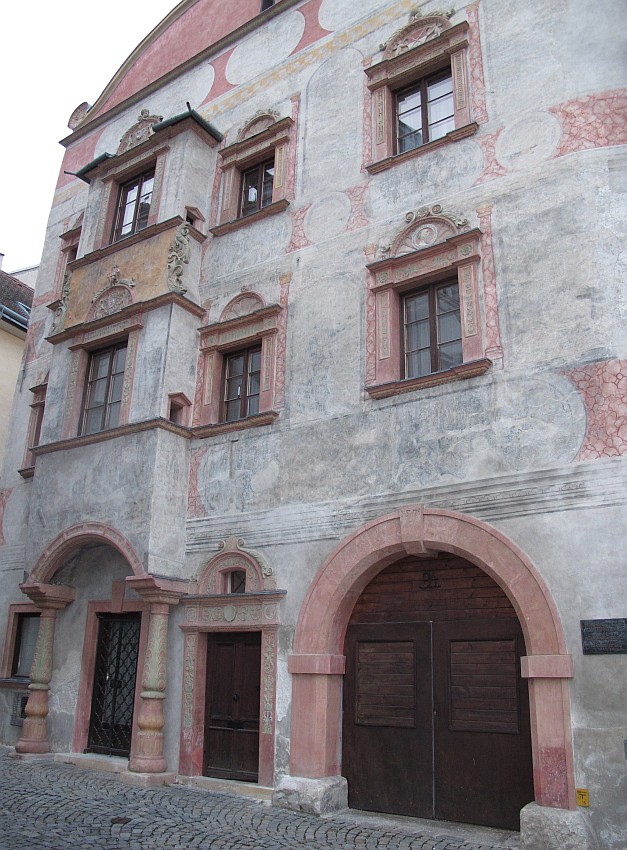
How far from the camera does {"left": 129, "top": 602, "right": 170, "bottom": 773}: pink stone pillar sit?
9.37 metres

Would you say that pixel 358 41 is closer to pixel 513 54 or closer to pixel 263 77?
pixel 263 77

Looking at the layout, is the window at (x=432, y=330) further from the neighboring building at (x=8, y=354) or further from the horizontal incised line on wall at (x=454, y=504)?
the neighboring building at (x=8, y=354)

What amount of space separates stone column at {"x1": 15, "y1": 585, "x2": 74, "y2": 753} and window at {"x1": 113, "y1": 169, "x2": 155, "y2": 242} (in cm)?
581

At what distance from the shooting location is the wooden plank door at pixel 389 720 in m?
8.08

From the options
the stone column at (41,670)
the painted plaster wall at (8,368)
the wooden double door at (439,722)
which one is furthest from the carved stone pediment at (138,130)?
the wooden double door at (439,722)

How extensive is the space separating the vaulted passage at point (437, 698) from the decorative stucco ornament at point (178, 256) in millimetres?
5298

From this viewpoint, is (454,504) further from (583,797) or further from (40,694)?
(40,694)

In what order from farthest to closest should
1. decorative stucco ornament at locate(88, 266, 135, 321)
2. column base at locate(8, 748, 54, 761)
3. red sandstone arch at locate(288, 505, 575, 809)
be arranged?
decorative stucco ornament at locate(88, 266, 135, 321) → column base at locate(8, 748, 54, 761) → red sandstone arch at locate(288, 505, 575, 809)

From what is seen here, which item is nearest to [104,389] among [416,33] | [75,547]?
[75,547]

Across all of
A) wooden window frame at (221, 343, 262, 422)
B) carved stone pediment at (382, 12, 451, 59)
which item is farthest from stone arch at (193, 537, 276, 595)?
carved stone pediment at (382, 12, 451, 59)

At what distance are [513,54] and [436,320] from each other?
354 centimetres

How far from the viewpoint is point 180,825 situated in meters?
7.40

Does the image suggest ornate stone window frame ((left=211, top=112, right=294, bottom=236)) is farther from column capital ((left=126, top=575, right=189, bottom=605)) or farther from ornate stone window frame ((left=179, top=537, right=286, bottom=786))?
column capital ((left=126, top=575, right=189, bottom=605))

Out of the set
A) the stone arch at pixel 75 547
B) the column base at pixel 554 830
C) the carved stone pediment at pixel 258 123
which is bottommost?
the column base at pixel 554 830
